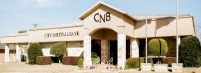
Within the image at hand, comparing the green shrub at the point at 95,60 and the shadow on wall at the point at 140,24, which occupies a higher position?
the shadow on wall at the point at 140,24

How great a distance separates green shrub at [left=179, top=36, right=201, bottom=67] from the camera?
86.7ft

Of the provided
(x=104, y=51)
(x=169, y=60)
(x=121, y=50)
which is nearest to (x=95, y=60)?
(x=104, y=51)

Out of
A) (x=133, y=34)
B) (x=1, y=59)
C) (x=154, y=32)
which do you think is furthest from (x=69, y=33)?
(x=1, y=59)

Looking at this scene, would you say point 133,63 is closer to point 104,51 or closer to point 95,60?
point 95,60

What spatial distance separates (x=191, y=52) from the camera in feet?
87.0

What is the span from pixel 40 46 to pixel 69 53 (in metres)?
4.52

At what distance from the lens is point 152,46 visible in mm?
25938

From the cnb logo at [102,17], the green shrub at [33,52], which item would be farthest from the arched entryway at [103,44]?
the green shrub at [33,52]

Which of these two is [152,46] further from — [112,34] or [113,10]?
[112,34]

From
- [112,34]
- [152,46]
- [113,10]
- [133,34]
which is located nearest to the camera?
[152,46]

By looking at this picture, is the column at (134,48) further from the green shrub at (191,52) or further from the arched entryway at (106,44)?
the green shrub at (191,52)

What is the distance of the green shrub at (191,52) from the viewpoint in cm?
2644

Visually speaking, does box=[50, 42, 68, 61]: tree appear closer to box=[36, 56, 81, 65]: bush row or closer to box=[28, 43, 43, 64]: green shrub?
box=[36, 56, 81, 65]: bush row

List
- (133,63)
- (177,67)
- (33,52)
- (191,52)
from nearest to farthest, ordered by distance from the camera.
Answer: (177,67)
(191,52)
(133,63)
(33,52)
